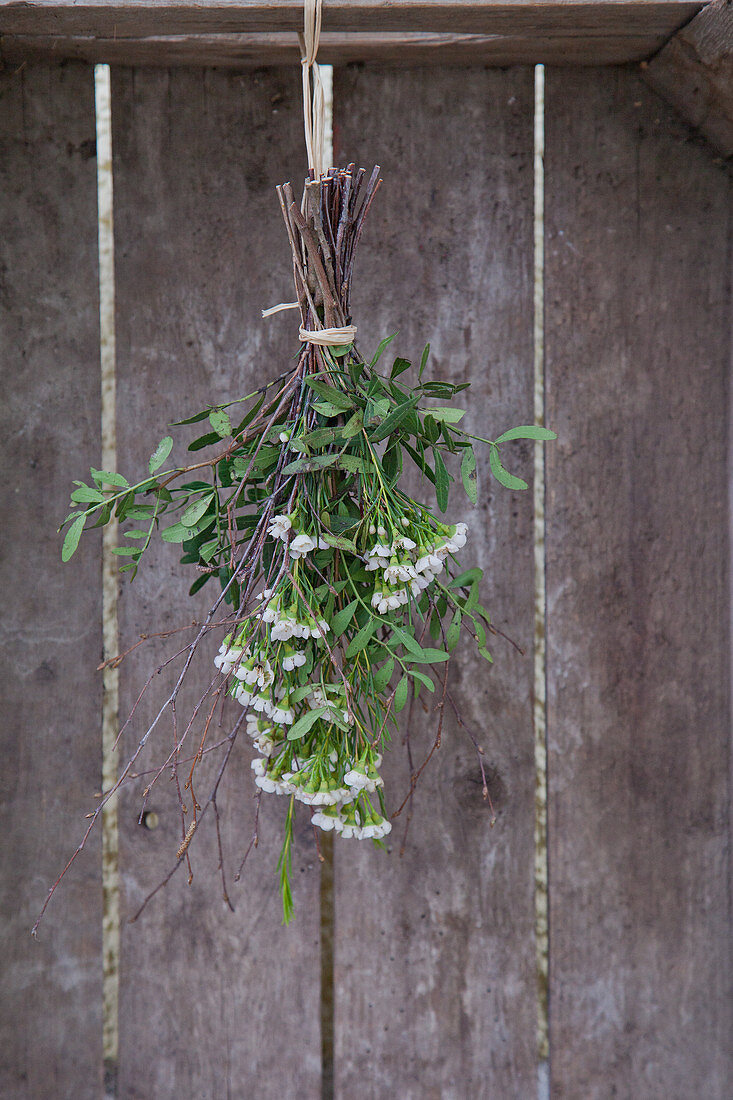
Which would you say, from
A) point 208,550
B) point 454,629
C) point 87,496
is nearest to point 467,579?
point 454,629

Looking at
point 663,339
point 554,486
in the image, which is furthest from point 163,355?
point 663,339

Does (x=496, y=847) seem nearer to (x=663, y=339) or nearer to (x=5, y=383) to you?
(x=663, y=339)

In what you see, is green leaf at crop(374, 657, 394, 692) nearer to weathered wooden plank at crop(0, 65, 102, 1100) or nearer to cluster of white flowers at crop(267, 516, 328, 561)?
cluster of white flowers at crop(267, 516, 328, 561)

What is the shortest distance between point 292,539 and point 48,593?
18.8 inches

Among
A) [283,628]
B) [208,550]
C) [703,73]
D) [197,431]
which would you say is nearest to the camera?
[283,628]

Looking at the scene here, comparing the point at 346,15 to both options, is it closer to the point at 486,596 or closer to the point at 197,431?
the point at 197,431

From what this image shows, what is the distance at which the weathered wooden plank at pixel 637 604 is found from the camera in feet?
3.26

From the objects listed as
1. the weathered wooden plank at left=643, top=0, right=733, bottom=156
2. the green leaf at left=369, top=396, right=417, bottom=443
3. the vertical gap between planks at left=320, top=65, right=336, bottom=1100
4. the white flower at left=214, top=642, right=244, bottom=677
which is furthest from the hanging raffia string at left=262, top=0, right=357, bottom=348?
the vertical gap between planks at left=320, top=65, right=336, bottom=1100

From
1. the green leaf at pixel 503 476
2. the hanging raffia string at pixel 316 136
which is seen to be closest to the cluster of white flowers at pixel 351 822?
the green leaf at pixel 503 476

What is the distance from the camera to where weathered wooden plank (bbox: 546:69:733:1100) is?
0.99 m

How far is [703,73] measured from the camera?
89 centimetres

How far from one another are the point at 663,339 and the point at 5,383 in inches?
35.2

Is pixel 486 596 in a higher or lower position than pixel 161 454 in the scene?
lower

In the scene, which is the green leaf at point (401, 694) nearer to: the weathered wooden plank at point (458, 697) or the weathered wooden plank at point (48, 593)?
the weathered wooden plank at point (458, 697)
